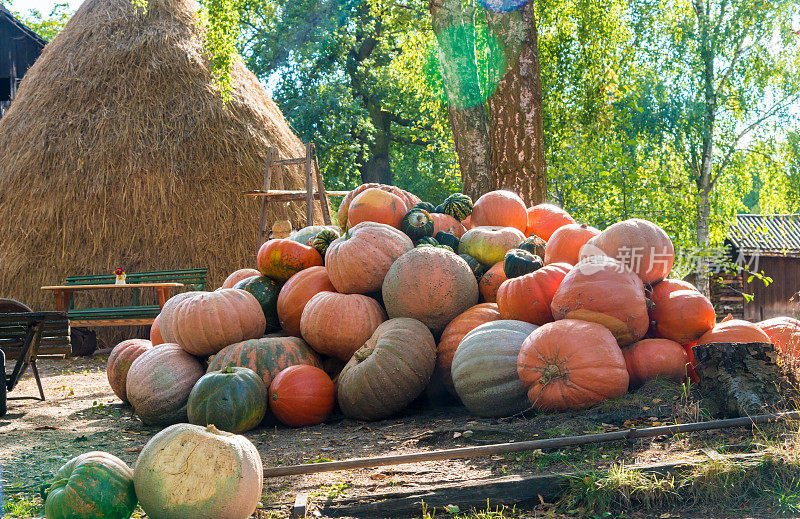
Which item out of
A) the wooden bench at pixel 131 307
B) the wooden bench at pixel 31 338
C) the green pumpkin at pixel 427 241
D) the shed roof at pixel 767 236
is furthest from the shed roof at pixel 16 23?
the shed roof at pixel 767 236

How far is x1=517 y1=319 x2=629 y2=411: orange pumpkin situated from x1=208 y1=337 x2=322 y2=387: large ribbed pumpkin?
202 centimetres

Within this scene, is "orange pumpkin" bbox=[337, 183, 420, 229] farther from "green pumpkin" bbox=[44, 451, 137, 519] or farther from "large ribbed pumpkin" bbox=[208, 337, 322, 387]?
"green pumpkin" bbox=[44, 451, 137, 519]

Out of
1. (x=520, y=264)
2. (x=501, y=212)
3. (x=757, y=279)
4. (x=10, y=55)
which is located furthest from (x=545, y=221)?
(x=10, y=55)

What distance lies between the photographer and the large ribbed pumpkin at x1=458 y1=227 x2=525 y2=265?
20.5 feet

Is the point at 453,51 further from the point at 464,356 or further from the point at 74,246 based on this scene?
the point at 74,246

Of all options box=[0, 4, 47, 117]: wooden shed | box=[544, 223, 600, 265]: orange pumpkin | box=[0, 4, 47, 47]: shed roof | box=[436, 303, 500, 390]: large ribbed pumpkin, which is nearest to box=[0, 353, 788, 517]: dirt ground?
box=[436, 303, 500, 390]: large ribbed pumpkin

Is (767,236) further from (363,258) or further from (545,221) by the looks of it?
(363,258)

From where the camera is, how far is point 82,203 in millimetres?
12977

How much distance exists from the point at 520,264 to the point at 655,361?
1.36 metres

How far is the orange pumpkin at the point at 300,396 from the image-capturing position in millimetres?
5316

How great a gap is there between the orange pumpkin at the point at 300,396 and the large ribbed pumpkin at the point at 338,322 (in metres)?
0.32

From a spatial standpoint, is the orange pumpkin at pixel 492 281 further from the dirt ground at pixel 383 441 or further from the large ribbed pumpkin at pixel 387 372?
the dirt ground at pixel 383 441

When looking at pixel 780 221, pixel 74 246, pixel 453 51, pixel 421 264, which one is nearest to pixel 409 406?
pixel 421 264

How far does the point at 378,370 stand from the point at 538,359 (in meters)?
1.26
